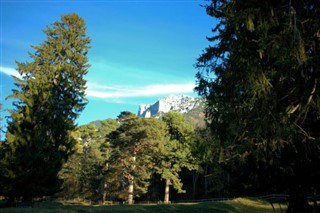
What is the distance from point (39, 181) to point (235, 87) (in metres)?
18.3

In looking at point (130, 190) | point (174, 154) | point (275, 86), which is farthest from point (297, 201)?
point (174, 154)

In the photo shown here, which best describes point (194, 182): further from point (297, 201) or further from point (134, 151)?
point (297, 201)

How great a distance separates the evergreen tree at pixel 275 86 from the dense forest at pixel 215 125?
3 centimetres

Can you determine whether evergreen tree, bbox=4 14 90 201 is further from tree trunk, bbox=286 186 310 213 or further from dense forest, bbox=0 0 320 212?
tree trunk, bbox=286 186 310 213


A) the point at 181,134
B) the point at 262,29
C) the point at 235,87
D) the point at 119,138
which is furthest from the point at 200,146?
the point at 181,134

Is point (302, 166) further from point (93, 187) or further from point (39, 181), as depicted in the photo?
point (93, 187)

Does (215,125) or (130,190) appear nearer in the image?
(215,125)

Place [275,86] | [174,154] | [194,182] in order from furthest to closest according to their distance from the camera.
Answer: [194,182] < [174,154] < [275,86]

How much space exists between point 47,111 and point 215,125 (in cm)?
1757

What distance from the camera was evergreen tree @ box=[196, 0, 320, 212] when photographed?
8.16 meters

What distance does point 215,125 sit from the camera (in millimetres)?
12273

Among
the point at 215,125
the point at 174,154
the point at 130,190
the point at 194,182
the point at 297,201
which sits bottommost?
the point at 130,190

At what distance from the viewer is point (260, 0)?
9.29m

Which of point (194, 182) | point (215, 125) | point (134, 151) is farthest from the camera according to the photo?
point (194, 182)
